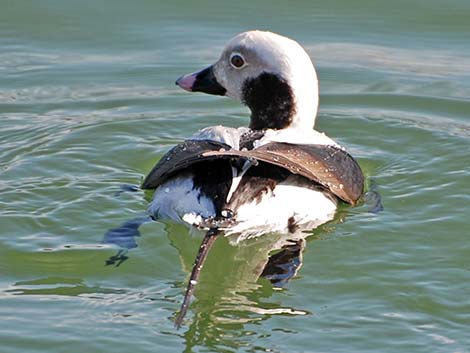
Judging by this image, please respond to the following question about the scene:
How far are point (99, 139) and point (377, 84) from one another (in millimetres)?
2278

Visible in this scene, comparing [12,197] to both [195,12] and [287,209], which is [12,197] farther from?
[195,12]

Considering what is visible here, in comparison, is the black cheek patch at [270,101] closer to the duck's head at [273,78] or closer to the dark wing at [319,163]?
the duck's head at [273,78]

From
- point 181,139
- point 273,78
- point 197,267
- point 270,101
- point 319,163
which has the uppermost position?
point 273,78

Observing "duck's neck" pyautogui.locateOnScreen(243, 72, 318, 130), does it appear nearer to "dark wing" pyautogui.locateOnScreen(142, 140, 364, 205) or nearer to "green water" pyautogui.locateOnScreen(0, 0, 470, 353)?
"dark wing" pyautogui.locateOnScreen(142, 140, 364, 205)

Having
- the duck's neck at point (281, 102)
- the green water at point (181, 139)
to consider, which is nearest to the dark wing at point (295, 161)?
the green water at point (181, 139)

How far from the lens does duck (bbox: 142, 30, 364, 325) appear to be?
7059mm

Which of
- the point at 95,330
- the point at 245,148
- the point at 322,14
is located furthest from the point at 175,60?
the point at 95,330

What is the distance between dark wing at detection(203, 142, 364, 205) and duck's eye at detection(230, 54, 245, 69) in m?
0.83

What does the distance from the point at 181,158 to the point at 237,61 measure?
4.00 feet

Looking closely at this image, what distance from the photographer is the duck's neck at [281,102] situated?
828cm

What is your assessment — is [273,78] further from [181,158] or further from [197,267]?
[197,267]

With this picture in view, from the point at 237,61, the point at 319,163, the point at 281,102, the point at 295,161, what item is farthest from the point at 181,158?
the point at 237,61

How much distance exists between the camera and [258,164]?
7.25 metres

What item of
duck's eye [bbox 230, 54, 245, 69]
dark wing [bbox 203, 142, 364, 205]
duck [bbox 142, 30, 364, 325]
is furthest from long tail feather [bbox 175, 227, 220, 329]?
duck's eye [bbox 230, 54, 245, 69]
